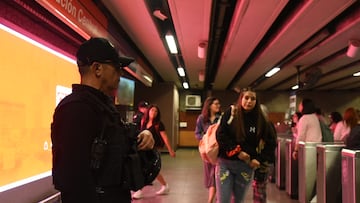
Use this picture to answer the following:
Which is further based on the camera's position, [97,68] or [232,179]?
[232,179]

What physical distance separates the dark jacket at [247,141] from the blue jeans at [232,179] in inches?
2.8

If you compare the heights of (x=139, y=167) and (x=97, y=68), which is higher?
(x=97, y=68)

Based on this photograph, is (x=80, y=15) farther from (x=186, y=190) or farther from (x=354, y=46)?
(x=354, y=46)

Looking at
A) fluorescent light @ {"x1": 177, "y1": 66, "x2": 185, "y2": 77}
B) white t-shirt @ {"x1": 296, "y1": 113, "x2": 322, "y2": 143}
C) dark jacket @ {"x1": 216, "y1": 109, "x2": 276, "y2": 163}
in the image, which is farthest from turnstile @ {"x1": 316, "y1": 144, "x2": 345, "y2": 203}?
fluorescent light @ {"x1": 177, "y1": 66, "x2": 185, "y2": 77}

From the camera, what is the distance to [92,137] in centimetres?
127

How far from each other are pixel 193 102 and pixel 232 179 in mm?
12568

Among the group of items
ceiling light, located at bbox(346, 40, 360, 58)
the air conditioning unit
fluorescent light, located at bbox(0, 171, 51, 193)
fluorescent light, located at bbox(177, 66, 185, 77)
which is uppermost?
fluorescent light, located at bbox(177, 66, 185, 77)

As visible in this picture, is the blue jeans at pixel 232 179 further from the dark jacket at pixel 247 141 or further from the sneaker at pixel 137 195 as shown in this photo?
the sneaker at pixel 137 195

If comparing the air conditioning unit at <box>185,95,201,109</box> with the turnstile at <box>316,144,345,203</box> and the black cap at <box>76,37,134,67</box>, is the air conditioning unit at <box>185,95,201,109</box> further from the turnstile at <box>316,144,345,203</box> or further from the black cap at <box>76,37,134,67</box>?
the black cap at <box>76,37,134,67</box>

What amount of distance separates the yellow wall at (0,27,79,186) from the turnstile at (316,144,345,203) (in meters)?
3.17

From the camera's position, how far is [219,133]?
3139 millimetres

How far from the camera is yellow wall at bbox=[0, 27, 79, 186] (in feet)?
8.02

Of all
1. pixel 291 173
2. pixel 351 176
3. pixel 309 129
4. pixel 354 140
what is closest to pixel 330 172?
pixel 354 140

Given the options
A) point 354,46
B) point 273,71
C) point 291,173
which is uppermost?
point 273,71
